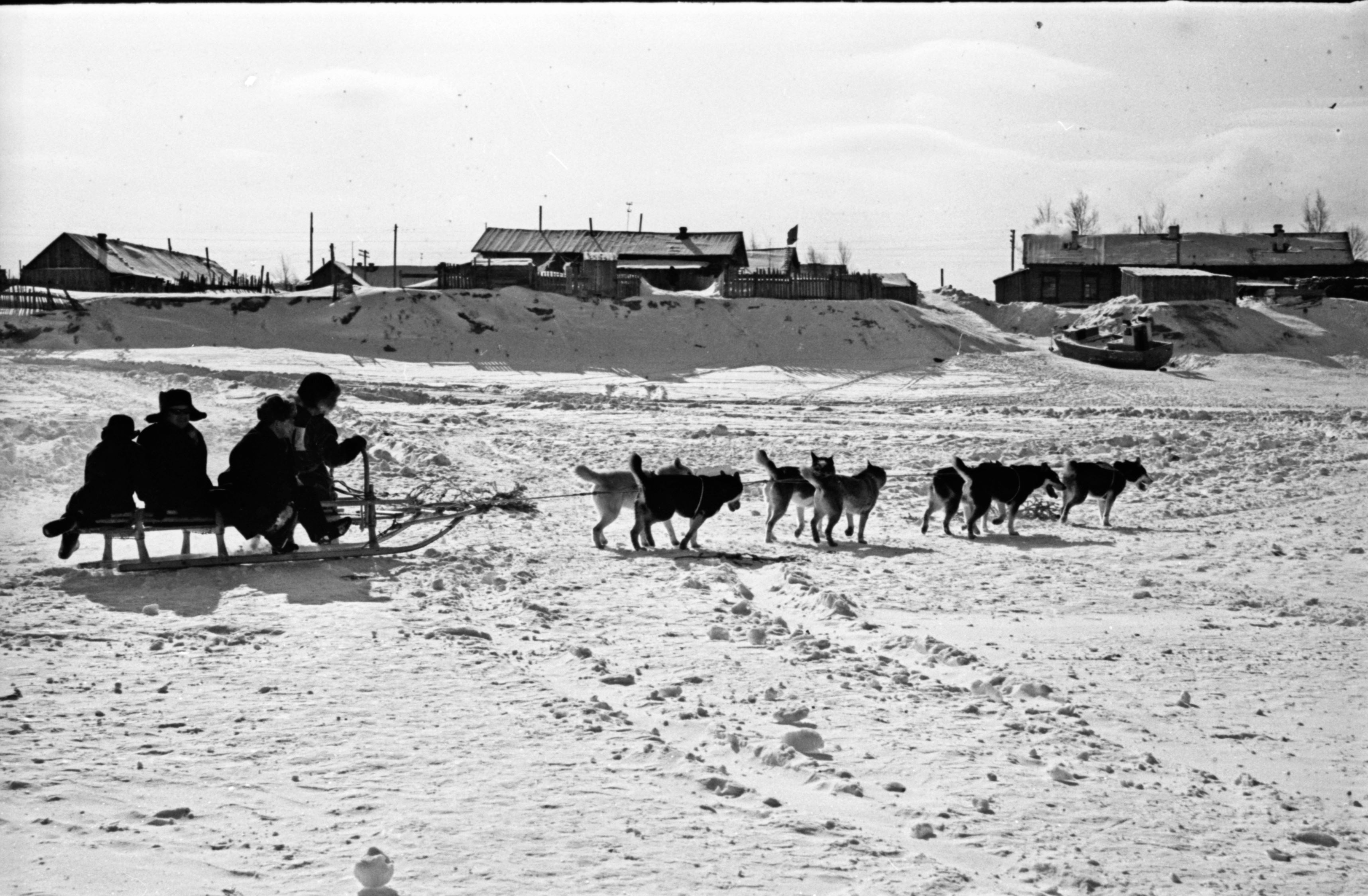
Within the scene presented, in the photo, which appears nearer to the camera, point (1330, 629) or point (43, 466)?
point (1330, 629)

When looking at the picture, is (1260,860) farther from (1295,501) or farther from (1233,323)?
(1233,323)

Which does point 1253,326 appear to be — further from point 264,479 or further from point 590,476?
point 264,479

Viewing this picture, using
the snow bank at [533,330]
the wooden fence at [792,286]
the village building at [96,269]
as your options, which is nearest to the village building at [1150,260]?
the wooden fence at [792,286]

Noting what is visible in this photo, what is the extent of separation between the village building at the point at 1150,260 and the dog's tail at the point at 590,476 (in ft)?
175

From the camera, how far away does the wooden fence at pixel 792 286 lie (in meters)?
43.8

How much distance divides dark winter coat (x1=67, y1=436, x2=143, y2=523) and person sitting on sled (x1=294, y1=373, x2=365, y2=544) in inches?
43.3

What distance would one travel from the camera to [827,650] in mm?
7406

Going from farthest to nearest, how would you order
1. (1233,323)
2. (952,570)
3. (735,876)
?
(1233,323) < (952,570) < (735,876)

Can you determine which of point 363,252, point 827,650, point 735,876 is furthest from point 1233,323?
point 363,252

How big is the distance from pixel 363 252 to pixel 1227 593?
6980cm

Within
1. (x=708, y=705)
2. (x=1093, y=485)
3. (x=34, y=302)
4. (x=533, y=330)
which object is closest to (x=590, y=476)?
(x=708, y=705)

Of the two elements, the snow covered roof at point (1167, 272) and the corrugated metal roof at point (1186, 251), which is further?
the corrugated metal roof at point (1186, 251)

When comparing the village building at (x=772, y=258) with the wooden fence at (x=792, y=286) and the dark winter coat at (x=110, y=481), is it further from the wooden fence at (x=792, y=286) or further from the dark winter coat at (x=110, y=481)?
the dark winter coat at (x=110, y=481)

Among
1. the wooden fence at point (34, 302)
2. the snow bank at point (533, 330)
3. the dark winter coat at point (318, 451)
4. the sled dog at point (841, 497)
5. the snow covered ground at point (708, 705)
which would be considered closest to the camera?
the snow covered ground at point (708, 705)
